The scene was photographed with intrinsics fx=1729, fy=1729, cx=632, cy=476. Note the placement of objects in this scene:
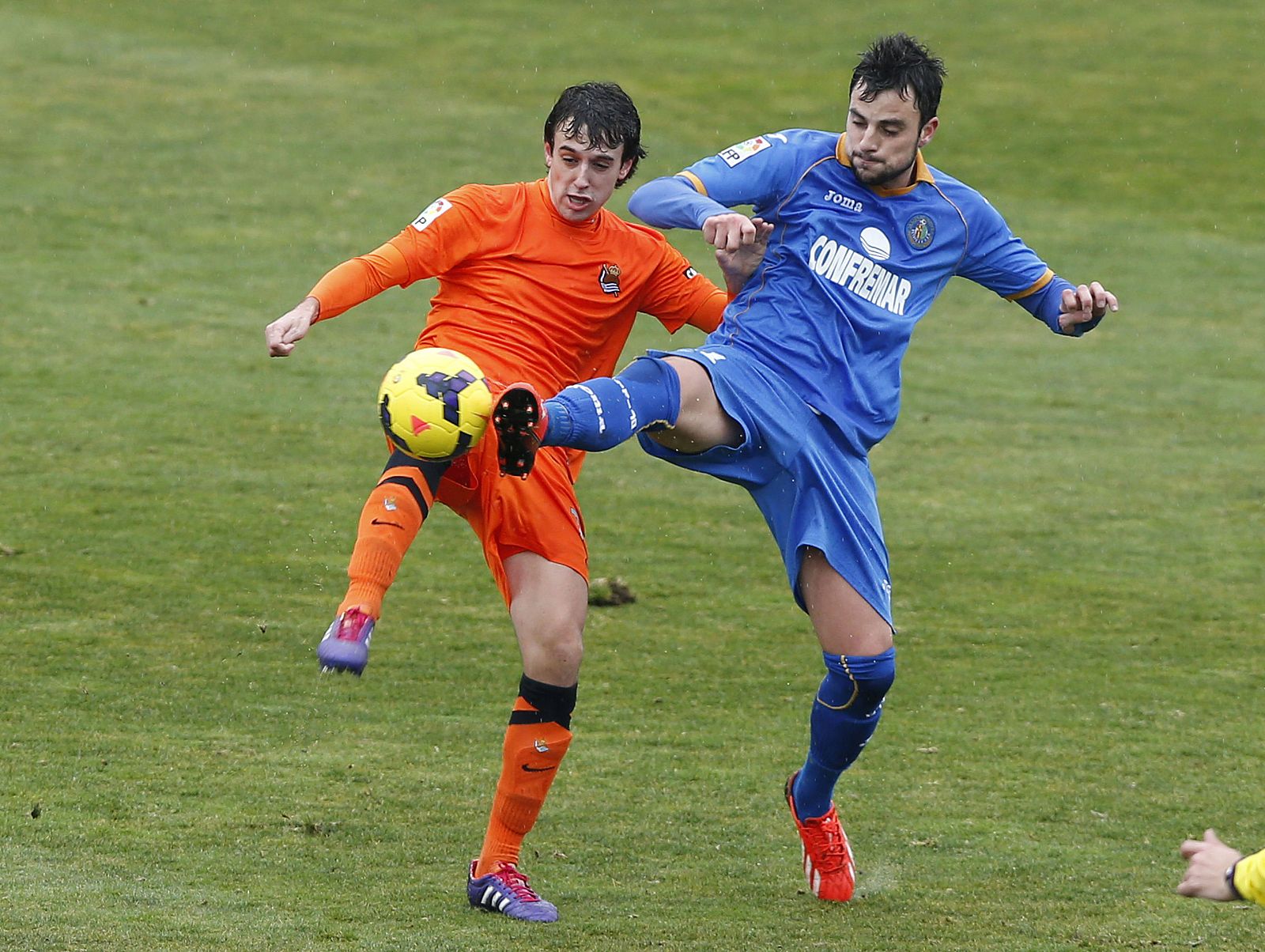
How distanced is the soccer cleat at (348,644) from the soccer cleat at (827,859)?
1810 millimetres

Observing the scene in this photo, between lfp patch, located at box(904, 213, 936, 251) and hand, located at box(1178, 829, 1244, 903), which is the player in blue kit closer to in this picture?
lfp patch, located at box(904, 213, 936, 251)

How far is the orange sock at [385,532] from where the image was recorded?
17.8 ft

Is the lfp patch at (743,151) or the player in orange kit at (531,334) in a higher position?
the lfp patch at (743,151)

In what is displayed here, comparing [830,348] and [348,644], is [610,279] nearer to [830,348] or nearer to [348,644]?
[830,348]

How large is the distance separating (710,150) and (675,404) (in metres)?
16.6

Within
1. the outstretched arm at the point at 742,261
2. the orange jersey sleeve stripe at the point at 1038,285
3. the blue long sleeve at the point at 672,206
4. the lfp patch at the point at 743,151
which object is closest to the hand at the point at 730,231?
the blue long sleeve at the point at 672,206

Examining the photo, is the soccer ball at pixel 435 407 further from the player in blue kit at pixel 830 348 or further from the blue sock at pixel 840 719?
the blue sock at pixel 840 719

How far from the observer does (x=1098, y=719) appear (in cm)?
804

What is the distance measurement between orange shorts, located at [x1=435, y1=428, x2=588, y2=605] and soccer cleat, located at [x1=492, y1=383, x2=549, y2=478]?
0.70 metres

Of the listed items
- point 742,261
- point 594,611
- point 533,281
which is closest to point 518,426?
point 533,281

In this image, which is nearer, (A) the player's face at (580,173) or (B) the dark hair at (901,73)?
(B) the dark hair at (901,73)

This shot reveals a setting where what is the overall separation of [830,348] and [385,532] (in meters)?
1.60

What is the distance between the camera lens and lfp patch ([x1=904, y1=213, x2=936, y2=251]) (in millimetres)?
6051

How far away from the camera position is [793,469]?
226 inches
